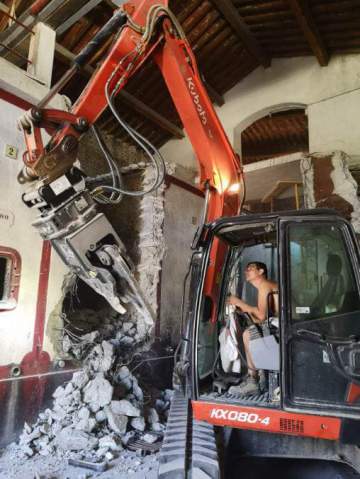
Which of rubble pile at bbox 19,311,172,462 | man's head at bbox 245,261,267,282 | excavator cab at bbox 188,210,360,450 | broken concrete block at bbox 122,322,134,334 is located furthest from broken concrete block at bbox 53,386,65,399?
man's head at bbox 245,261,267,282

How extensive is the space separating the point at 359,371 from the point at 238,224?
1.15m

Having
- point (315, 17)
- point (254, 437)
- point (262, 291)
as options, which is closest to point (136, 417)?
point (254, 437)

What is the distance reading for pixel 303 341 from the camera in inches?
86.3

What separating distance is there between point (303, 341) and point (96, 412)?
224 cm

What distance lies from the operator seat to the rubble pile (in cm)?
215

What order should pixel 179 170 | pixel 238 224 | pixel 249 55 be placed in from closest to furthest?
pixel 238 224, pixel 179 170, pixel 249 55

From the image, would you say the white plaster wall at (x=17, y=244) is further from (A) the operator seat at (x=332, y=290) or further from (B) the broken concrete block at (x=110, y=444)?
(A) the operator seat at (x=332, y=290)

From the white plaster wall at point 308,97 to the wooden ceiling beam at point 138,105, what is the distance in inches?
20.9

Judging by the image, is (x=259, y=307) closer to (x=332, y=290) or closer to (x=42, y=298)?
(x=332, y=290)

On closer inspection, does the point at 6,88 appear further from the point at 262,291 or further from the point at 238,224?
the point at 262,291

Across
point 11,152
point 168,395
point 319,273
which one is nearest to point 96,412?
point 168,395

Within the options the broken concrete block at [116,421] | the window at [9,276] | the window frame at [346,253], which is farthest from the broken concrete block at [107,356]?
the window frame at [346,253]

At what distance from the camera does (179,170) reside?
568 centimetres

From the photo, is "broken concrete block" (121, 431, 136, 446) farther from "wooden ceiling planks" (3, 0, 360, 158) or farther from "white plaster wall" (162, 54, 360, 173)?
"white plaster wall" (162, 54, 360, 173)
